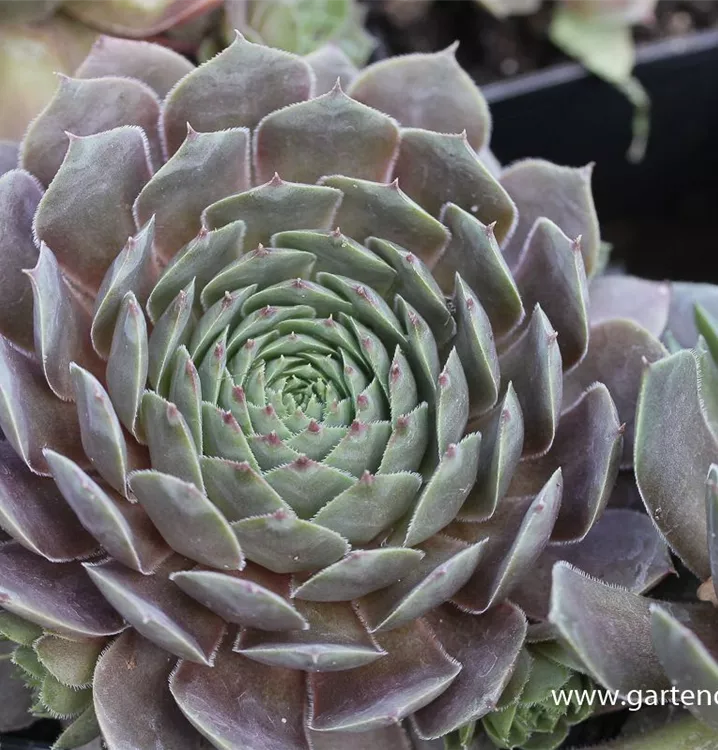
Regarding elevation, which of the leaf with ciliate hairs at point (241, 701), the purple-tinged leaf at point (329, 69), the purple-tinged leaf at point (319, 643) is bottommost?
the leaf with ciliate hairs at point (241, 701)

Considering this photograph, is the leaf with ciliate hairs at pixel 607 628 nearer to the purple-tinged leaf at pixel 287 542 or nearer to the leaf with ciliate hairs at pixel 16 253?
the purple-tinged leaf at pixel 287 542

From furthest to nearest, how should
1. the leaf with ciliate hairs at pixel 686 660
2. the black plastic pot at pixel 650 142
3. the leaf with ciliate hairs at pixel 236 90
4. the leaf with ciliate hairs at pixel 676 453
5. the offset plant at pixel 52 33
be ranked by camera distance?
the black plastic pot at pixel 650 142
the offset plant at pixel 52 33
the leaf with ciliate hairs at pixel 236 90
the leaf with ciliate hairs at pixel 676 453
the leaf with ciliate hairs at pixel 686 660

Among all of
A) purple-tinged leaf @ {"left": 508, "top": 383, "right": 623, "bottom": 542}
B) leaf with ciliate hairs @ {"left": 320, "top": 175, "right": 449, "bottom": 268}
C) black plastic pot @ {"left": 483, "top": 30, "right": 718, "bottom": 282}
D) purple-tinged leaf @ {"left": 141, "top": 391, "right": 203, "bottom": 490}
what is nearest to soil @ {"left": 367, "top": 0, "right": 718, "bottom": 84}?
black plastic pot @ {"left": 483, "top": 30, "right": 718, "bottom": 282}

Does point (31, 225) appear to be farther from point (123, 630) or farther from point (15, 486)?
point (123, 630)

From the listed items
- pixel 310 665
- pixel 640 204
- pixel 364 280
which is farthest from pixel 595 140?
pixel 310 665

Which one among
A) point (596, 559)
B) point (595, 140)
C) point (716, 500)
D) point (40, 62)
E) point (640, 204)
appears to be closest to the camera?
point (716, 500)

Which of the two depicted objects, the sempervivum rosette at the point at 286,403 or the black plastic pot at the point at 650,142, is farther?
the black plastic pot at the point at 650,142

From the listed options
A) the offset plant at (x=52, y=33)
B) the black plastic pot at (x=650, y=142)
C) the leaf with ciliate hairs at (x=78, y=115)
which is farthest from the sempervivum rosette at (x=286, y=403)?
the black plastic pot at (x=650, y=142)
